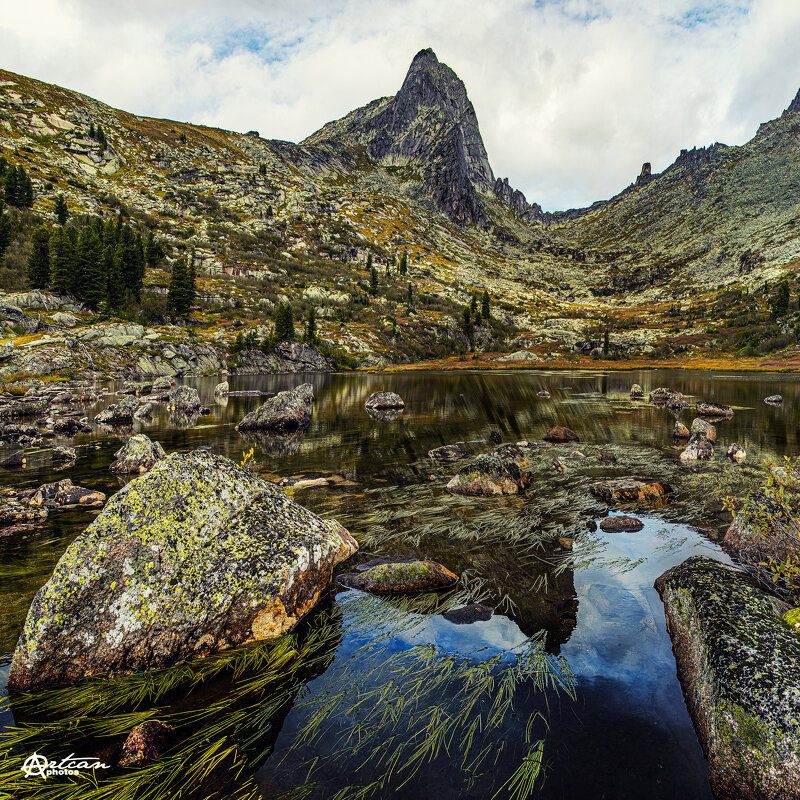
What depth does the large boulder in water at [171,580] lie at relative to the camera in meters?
5.35

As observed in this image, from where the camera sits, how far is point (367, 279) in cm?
16638

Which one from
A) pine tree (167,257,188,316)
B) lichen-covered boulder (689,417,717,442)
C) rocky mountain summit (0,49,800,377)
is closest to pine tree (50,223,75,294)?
rocky mountain summit (0,49,800,377)

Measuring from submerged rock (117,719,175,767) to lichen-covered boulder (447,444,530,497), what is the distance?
10277 mm

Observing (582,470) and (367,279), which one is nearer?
(582,470)

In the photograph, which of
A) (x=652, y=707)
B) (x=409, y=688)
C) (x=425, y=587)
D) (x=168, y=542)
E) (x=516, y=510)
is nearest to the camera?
(x=652, y=707)

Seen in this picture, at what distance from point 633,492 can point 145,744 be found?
13446 mm

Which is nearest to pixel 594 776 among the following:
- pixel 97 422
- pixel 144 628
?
pixel 144 628

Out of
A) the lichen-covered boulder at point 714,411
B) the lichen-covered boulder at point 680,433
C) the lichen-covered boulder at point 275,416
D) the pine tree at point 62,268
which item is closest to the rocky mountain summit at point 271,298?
the pine tree at point 62,268

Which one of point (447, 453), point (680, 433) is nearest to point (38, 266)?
point (447, 453)

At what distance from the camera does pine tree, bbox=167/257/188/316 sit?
89125mm

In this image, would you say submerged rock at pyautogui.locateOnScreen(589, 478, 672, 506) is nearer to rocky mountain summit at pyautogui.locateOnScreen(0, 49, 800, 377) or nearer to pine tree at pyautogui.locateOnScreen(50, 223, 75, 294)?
rocky mountain summit at pyautogui.locateOnScreen(0, 49, 800, 377)

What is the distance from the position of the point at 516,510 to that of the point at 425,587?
5216mm

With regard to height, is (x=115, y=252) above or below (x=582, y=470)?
above

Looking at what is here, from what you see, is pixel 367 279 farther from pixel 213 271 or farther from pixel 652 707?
pixel 652 707
